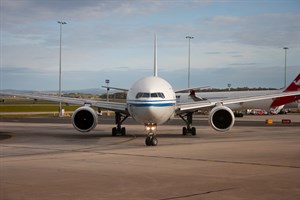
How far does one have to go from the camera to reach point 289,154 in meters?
17.9

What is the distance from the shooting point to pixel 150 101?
22500mm

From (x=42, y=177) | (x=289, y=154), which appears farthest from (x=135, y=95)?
(x=42, y=177)

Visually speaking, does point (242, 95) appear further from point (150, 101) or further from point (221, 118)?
point (150, 101)

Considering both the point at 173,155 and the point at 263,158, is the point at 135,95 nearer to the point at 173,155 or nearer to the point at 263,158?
the point at 173,155

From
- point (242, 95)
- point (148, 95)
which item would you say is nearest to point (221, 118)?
point (148, 95)

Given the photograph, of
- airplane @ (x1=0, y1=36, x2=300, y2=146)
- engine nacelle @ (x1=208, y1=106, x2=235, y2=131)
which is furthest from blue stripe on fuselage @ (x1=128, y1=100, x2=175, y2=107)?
engine nacelle @ (x1=208, y1=106, x2=235, y2=131)

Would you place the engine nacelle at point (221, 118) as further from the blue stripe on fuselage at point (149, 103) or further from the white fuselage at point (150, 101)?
the blue stripe on fuselage at point (149, 103)

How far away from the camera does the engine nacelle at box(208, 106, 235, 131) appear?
2555 cm

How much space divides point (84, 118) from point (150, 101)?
225 inches

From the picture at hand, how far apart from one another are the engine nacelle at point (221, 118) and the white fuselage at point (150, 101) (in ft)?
8.40

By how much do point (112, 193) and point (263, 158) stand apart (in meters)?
7.96

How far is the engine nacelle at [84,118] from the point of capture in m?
26.5

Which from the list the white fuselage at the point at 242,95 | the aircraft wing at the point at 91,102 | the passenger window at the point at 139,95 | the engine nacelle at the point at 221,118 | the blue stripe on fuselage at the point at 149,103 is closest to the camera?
the blue stripe on fuselage at the point at 149,103

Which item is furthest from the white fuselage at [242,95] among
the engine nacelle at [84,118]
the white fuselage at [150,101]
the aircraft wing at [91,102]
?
the white fuselage at [150,101]
